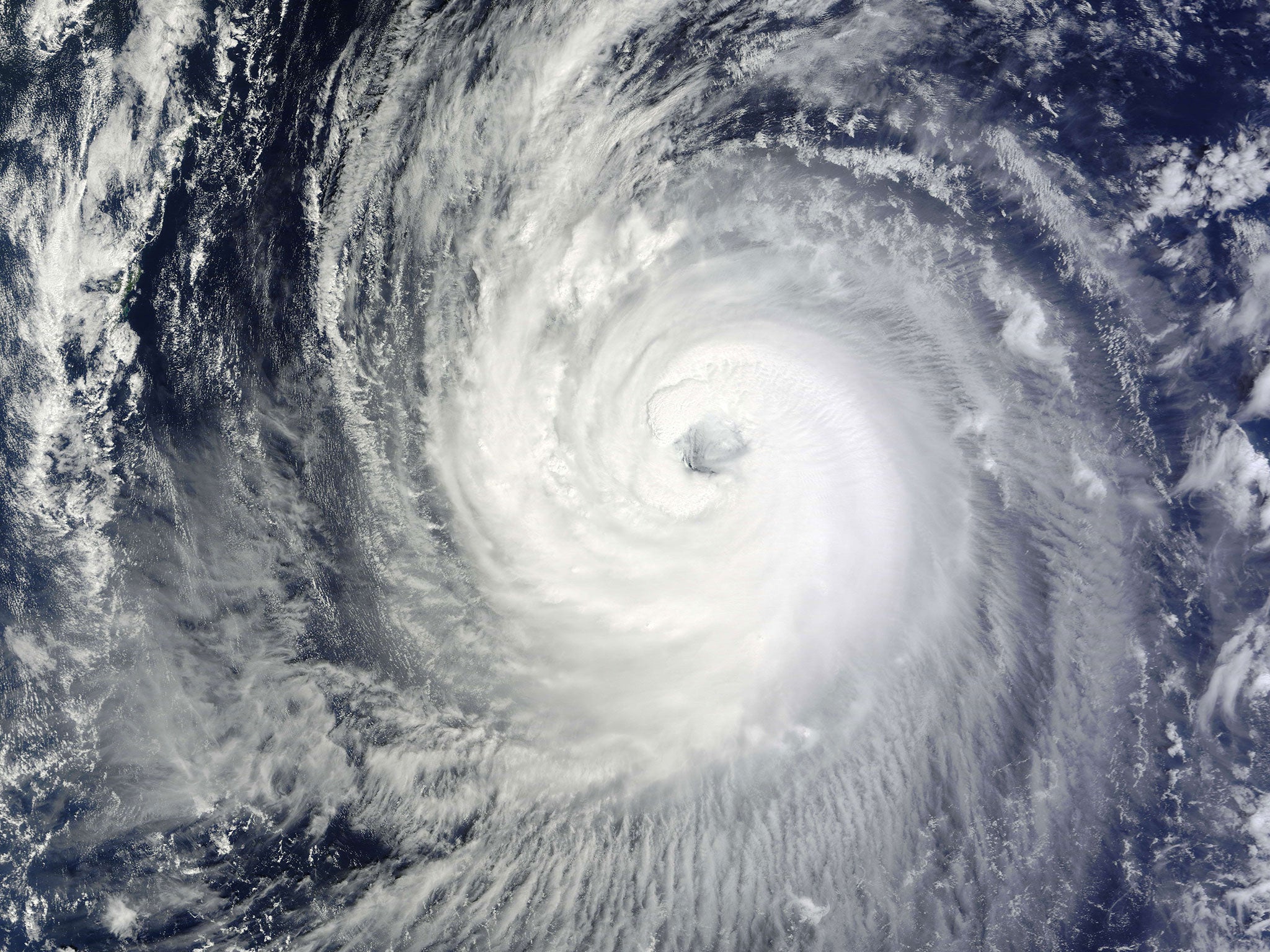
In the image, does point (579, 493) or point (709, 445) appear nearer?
point (579, 493)

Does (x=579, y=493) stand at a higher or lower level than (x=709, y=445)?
lower

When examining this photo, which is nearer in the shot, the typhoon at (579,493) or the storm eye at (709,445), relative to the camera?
the typhoon at (579,493)

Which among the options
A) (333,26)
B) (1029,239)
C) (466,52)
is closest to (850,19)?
(1029,239)

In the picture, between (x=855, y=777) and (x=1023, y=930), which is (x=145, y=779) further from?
(x=1023, y=930)
